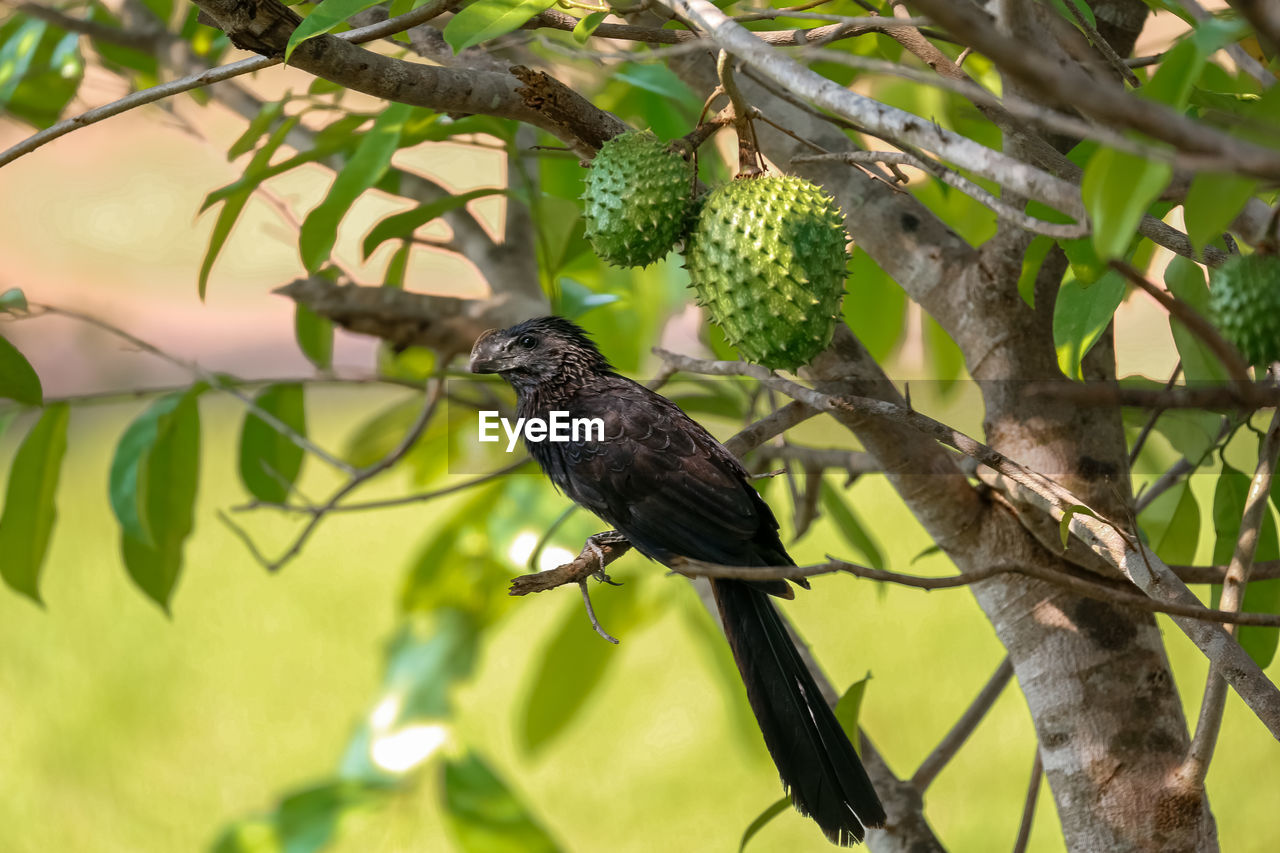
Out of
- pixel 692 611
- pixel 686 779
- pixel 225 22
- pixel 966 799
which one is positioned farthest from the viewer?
pixel 686 779

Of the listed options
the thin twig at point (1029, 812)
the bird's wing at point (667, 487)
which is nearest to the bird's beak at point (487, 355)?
the bird's wing at point (667, 487)

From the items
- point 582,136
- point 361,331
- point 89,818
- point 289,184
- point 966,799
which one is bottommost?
point 966,799

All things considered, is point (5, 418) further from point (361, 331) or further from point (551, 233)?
point (551, 233)

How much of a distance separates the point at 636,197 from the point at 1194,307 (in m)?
0.38

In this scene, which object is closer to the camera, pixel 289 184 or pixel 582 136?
pixel 582 136

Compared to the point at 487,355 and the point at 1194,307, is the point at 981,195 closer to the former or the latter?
the point at 1194,307

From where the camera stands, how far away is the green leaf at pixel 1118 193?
0.41 meters

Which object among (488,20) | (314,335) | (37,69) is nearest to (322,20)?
(488,20)

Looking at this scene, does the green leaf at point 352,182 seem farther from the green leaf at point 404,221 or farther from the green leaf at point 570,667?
the green leaf at point 570,667

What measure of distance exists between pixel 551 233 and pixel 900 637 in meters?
1.38

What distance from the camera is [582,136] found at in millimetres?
729

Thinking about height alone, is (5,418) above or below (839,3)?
below

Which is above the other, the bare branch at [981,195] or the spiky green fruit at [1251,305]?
the bare branch at [981,195]

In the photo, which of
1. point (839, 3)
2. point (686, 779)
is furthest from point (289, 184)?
point (839, 3)
